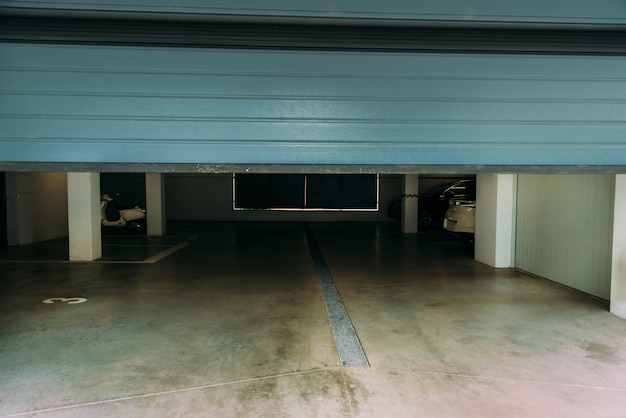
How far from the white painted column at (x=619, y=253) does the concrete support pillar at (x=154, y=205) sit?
9464 millimetres

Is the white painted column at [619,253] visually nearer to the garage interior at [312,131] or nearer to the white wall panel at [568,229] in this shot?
the white wall panel at [568,229]

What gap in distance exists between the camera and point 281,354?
3303 millimetres

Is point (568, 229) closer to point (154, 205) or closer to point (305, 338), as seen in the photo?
point (305, 338)

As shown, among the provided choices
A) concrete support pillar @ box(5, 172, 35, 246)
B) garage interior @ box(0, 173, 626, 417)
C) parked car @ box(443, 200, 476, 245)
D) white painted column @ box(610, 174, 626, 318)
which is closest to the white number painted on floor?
garage interior @ box(0, 173, 626, 417)

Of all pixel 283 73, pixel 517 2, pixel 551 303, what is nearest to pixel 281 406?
pixel 283 73

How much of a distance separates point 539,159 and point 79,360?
3.54 meters

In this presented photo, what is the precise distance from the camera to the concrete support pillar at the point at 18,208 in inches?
356

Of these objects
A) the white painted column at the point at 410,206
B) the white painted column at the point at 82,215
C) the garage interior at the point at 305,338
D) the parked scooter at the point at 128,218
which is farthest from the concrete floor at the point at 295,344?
the white painted column at the point at 410,206

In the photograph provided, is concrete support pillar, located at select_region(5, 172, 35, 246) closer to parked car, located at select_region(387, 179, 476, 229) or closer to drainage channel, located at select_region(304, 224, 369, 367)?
drainage channel, located at select_region(304, 224, 369, 367)

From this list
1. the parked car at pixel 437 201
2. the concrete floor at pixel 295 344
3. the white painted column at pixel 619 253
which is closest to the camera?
the concrete floor at pixel 295 344

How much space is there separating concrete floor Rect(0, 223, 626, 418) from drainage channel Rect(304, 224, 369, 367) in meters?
0.08

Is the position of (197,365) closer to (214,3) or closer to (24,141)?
(24,141)

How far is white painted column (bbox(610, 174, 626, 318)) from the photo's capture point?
414 cm

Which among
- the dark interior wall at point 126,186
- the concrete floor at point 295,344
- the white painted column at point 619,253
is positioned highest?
the dark interior wall at point 126,186
